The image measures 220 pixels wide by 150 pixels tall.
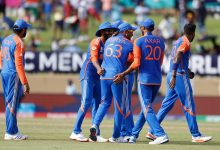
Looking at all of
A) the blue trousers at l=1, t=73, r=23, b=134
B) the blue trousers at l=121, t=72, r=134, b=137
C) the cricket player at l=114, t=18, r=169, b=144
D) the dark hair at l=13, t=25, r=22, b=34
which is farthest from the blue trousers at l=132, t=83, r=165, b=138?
the dark hair at l=13, t=25, r=22, b=34

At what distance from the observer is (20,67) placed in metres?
15.7

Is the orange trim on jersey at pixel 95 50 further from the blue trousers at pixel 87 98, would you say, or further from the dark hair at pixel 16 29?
the dark hair at pixel 16 29

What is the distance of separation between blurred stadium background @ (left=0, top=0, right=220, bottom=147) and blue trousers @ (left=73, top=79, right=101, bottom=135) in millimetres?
10238

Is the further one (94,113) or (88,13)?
(88,13)

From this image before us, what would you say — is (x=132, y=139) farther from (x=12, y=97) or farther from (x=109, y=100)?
(x=12, y=97)

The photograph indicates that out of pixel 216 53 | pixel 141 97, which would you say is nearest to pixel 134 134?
pixel 141 97

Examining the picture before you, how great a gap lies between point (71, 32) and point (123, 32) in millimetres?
20125

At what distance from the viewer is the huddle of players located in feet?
51.1

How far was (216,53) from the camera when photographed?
3180cm

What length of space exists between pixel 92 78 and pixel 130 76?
710 millimetres

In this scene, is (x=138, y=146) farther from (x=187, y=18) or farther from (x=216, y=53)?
(x=187, y=18)

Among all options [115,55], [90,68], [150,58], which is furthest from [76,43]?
[150,58]

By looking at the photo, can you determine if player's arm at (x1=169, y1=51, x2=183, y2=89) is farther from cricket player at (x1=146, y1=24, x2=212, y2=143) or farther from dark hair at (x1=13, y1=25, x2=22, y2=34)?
dark hair at (x1=13, y1=25, x2=22, y2=34)

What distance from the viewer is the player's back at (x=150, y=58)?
15.6 metres
